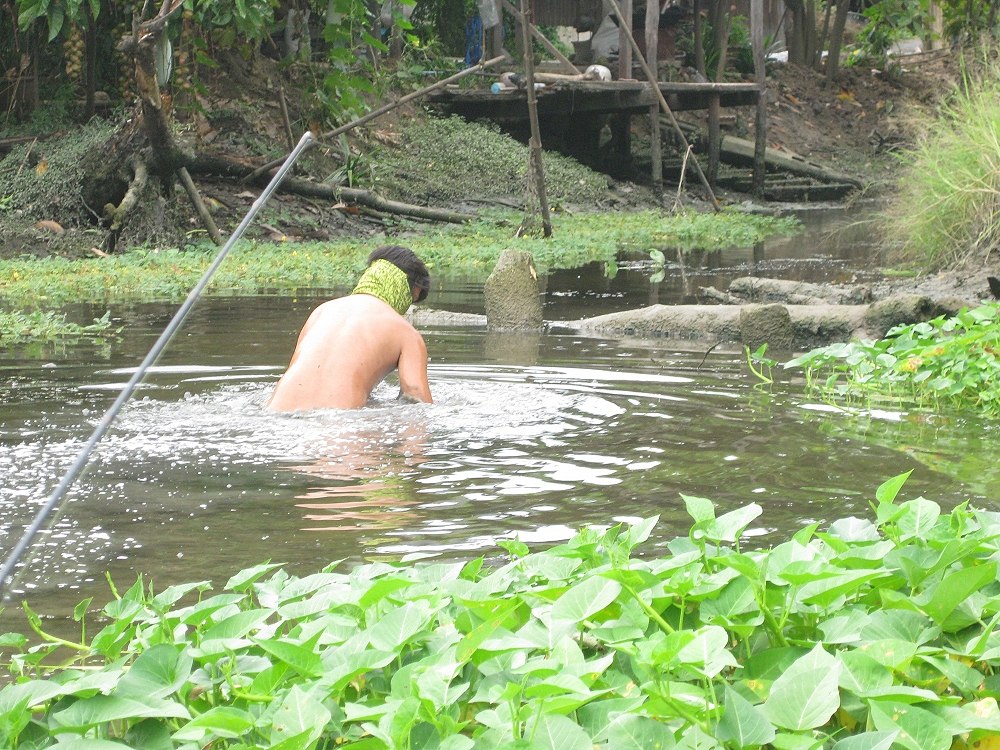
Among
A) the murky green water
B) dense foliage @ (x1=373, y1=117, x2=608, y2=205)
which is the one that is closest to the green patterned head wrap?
the murky green water

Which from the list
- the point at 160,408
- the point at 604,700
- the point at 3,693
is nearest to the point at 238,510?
the point at 160,408

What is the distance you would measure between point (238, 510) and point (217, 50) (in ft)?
52.9

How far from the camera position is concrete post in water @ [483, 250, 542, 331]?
905 cm

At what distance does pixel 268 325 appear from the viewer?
9055 mm

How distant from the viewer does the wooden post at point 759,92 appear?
21.5 m

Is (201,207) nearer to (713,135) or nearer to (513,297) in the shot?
(513,297)

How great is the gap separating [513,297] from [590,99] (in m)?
13.4

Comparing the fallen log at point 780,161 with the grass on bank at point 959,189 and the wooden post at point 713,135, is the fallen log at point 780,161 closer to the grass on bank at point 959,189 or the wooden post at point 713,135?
the wooden post at point 713,135

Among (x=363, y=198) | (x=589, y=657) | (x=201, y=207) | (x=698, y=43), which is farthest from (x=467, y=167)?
(x=589, y=657)

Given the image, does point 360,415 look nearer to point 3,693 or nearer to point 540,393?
point 540,393

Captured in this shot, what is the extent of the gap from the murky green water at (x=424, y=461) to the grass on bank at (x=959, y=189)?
314 centimetres

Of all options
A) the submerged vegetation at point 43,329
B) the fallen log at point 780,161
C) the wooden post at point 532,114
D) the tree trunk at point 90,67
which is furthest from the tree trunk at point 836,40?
the submerged vegetation at point 43,329

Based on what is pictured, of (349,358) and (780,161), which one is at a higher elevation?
(780,161)

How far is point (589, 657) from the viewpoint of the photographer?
7.42 feet
